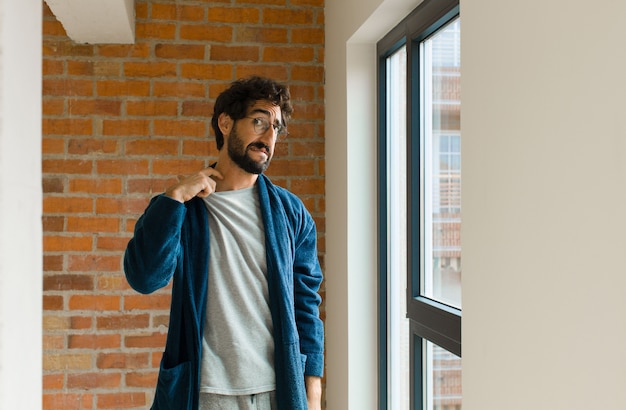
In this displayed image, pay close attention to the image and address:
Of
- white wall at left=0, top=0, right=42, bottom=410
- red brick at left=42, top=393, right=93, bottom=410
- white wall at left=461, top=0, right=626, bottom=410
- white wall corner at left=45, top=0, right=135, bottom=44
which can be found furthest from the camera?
red brick at left=42, top=393, right=93, bottom=410

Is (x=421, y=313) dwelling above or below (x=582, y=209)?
below

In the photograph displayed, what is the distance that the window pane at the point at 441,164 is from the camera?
2012 millimetres

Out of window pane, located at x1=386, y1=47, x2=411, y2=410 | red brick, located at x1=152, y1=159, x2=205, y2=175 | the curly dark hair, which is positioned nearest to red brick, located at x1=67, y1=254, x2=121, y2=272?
red brick, located at x1=152, y1=159, x2=205, y2=175

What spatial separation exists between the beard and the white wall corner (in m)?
0.86

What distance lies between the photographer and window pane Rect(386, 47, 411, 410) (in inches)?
97.7

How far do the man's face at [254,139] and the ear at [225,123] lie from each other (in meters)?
0.03

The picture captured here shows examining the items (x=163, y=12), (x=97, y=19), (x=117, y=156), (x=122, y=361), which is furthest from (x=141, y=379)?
(x=163, y=12)

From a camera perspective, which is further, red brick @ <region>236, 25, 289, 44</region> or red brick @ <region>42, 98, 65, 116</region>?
red brick @ <region>236, 25, 289, 44</region>

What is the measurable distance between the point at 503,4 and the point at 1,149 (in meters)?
0.97

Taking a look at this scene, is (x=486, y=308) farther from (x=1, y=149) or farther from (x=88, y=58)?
(x=88, y=58)

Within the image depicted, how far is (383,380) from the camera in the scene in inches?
102

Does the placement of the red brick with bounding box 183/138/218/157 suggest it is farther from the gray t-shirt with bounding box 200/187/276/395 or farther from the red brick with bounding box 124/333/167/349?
the gray t-shirt with bounding box 200/187/276/395

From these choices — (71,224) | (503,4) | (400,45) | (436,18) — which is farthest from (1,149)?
(71,224)

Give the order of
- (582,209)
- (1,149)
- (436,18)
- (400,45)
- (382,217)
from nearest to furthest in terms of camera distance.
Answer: (1,149) < (582,209) < (436,18) < (400,45) < (382,217)
